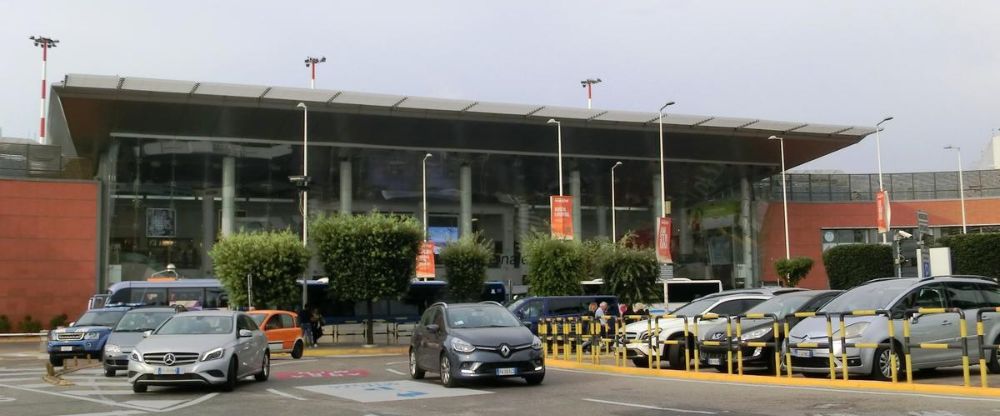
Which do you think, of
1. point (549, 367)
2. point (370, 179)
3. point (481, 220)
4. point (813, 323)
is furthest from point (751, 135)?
point (813, 323)

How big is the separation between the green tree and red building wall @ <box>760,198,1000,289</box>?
42069 mm

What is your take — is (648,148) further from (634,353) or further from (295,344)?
(634,353)

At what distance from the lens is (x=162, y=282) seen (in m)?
41.0

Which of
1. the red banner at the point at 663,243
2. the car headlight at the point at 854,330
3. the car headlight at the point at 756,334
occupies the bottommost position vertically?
the car headlight at the point at 756,334

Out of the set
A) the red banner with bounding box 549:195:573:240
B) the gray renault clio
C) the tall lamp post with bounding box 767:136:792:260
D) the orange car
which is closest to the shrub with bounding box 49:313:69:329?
the orange car

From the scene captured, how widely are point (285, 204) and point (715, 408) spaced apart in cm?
4650

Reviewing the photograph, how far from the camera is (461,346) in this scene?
51.1 ft

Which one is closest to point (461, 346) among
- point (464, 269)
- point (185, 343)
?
point (185, 343)

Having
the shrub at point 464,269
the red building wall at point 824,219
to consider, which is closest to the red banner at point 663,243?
the shrub at point 464,269

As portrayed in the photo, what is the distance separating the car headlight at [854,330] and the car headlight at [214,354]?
10.1m

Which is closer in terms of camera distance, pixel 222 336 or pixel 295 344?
pixel 222 336

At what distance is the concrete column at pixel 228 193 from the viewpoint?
175 ft

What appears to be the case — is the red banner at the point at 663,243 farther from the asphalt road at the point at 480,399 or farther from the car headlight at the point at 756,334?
the car headlight at the point at 756,334

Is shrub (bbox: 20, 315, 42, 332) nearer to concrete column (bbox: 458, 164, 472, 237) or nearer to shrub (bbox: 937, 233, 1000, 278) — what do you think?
concrete column (bbox: 458, 164, 472, 237)
